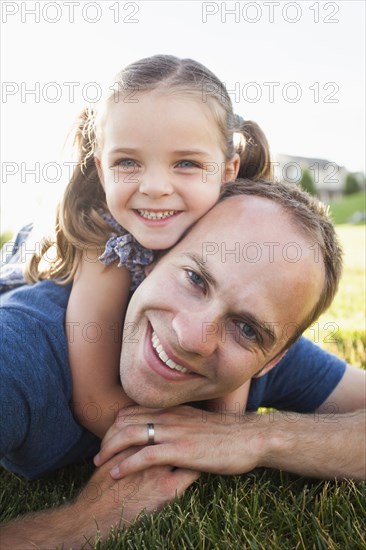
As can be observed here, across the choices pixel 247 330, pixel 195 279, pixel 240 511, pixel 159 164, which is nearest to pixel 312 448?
pixel 240 511

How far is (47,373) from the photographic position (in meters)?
2.64

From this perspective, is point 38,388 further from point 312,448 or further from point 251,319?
point 312,448

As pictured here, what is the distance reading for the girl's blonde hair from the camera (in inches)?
117

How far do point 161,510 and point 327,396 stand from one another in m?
1.42

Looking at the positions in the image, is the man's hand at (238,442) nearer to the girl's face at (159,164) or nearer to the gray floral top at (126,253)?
the gray floral top at (126,253)

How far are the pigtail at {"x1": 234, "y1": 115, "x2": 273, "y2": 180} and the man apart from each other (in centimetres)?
46

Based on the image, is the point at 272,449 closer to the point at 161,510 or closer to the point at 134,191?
the point at 161,510

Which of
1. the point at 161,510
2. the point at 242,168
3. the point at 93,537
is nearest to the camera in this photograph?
the point at 93,537

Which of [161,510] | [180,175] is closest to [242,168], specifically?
[180,175]

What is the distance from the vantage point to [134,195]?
9.80ft

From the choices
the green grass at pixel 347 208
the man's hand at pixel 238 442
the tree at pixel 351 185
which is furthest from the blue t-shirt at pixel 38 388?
the tree at pixel 351 185

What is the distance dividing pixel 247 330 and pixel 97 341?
649mm

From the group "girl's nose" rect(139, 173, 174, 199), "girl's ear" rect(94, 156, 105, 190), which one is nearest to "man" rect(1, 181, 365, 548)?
"girl's nose" rect(139, 173, 174, 199)

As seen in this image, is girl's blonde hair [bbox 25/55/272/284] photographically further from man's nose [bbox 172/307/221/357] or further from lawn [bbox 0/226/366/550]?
lawn [bbox 0/226/366/550]
